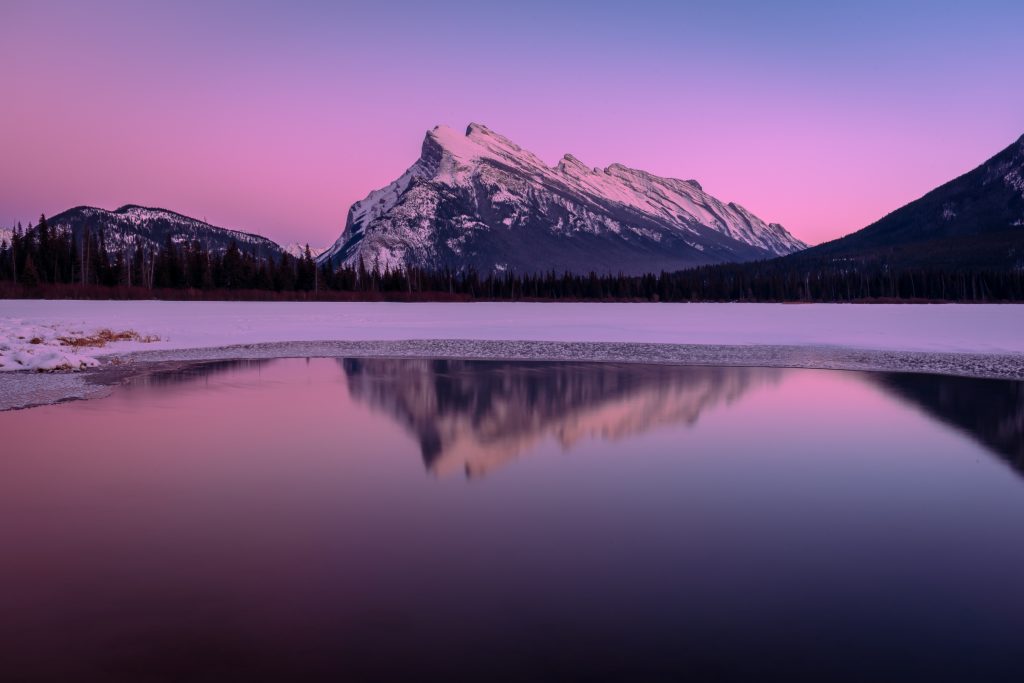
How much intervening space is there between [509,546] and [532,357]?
94.7 feet

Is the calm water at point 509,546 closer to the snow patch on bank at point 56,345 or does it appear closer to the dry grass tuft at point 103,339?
the snow patch on bank at point 56,345

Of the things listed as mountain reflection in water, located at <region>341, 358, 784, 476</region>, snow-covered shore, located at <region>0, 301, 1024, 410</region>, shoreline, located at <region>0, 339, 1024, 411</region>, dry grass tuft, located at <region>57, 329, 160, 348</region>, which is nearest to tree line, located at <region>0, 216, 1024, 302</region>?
snow-covered shore, located at <region>0, 301, 1024, 410</region>

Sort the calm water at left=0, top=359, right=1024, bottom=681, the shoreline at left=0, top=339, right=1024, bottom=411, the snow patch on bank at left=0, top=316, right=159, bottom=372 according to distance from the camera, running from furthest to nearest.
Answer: the snow patch on bank at left=0, top=316, right=159, bottom=372 → the shoreline at left=0, top=339, right=1024, bottom=411 → the calm water at left=0, top=359, right=1024, bottom=681

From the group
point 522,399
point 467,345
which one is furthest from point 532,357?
point 522,399

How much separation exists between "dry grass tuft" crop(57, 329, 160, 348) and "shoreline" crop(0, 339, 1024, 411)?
4.09 metres

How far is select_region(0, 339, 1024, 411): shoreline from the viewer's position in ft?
88.2

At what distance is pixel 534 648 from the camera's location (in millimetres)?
6840

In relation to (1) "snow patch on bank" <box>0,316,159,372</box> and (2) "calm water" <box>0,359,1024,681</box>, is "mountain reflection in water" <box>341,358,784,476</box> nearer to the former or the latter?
(2) "calm water" <box>0,359,1024,681</box>

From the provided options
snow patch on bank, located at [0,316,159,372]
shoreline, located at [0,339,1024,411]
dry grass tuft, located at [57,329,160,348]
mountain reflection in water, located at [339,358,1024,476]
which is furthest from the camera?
dry grass tuft, located at [57,329,160,348]

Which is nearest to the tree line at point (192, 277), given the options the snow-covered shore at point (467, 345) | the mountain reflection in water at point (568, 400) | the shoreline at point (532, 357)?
the snow-covered shore at point (467, 345)

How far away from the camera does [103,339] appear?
43.9 metres

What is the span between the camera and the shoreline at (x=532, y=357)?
88.2ft

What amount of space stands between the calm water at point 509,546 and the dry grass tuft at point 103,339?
78.6 ft

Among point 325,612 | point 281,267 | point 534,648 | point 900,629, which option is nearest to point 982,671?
point 900,629
